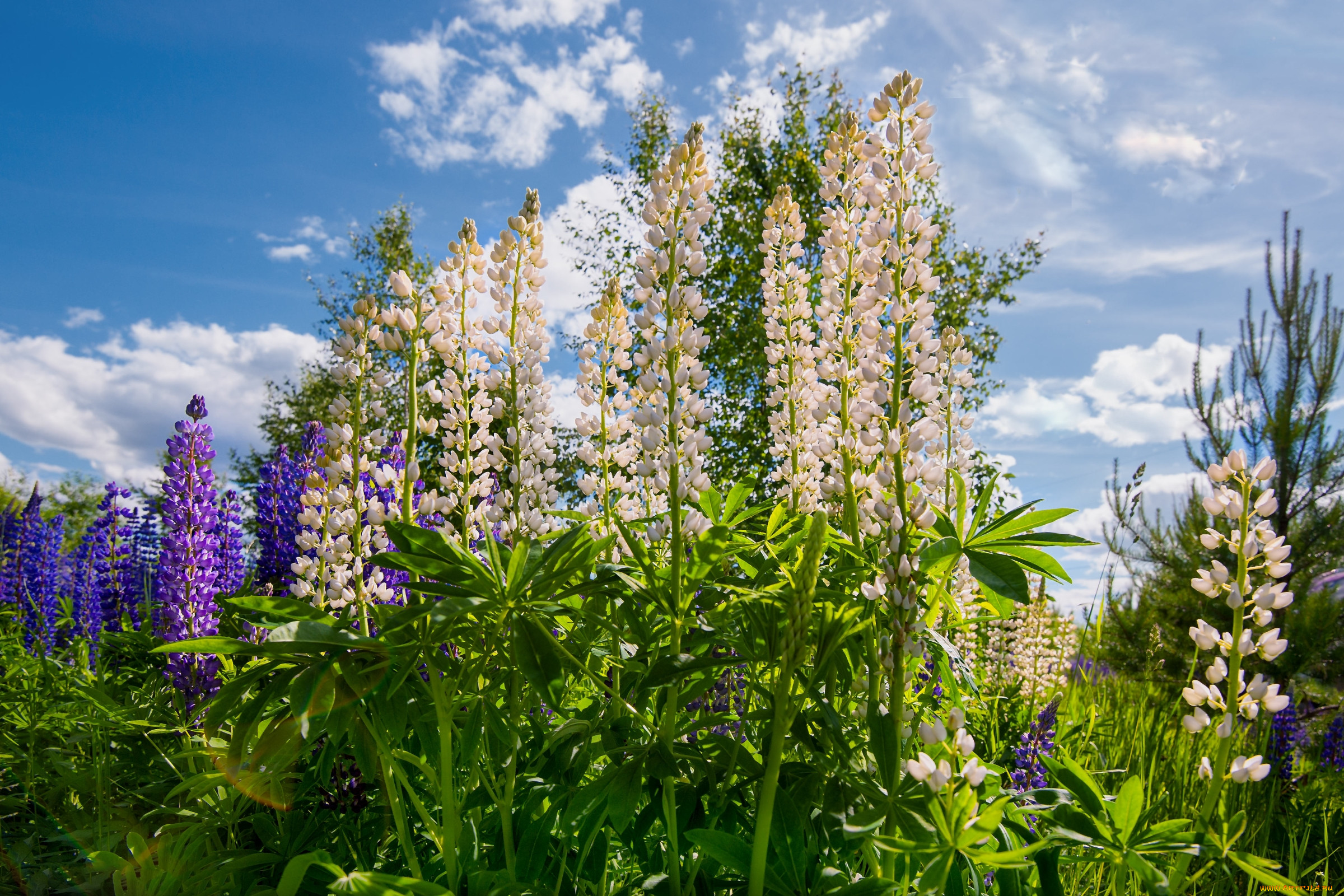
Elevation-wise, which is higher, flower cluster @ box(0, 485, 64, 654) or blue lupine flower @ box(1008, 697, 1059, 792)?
flower cluster @ box(0, 485, 64, 654)

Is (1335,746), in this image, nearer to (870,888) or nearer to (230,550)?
(870,888)

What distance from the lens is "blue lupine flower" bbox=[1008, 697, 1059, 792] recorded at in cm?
298

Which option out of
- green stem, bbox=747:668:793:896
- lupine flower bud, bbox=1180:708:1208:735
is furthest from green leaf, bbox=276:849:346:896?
lupine flower bud, bbox=1180:708:1208:735

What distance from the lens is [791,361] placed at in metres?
2.24

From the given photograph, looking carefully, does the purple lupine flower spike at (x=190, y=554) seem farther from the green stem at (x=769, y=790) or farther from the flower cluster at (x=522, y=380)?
the green stem at (x=769, y=790)

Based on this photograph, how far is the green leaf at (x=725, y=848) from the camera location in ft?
4.55

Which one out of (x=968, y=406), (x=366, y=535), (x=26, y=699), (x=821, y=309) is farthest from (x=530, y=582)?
(x=26, y=699)

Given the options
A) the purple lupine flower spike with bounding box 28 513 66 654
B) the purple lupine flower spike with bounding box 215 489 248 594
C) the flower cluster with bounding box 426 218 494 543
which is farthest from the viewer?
the purple lupine flower spike with bounding box 28 513 66 654

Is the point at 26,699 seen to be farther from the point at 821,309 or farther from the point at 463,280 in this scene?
the point at 821,309

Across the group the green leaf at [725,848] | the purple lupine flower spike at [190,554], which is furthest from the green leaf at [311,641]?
the purple lupine flower spike at [190,554]

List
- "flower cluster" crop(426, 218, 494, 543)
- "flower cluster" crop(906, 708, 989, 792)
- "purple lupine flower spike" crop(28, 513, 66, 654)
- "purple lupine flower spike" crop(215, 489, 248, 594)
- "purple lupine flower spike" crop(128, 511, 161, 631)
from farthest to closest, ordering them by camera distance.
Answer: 1. "purple lupine flower spike" crop(28, 513, 66, 654)
2. "purple lupine flower spike" crop(128, 511, 161, 631)
3. "purple lupine flower spike" crop(215, 489, 248, 594)
4. "flower cluster" crop(426, 218, 494, 543)
5. "flower cluster" crop(906, 708, 989, 792)

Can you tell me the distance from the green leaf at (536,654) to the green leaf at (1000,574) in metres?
0.81

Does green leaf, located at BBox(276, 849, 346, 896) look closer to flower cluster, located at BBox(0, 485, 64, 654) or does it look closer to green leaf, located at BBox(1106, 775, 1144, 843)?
green leaf, located at BBox(1106, 775, 1144, 843)

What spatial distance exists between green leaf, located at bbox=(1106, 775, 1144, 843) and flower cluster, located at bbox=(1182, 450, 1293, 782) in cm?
13
